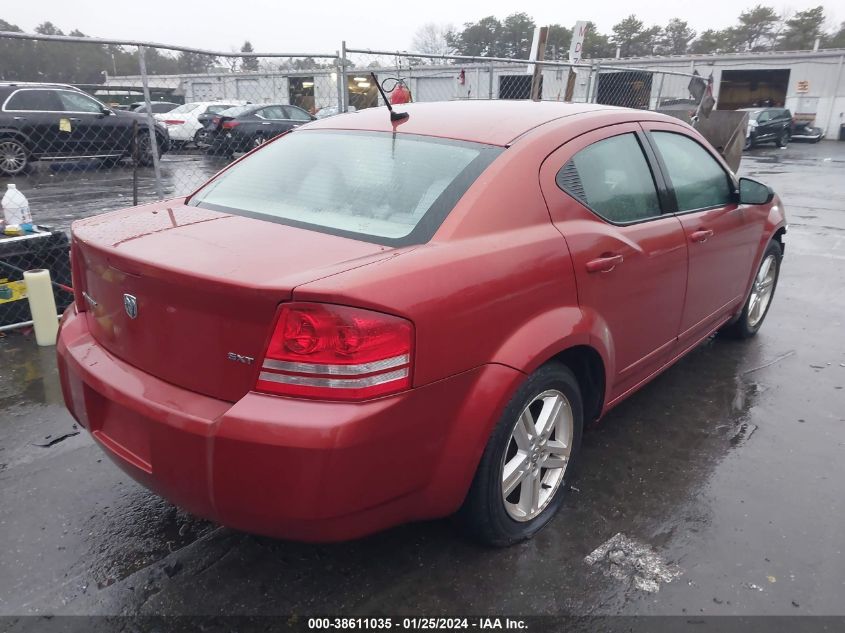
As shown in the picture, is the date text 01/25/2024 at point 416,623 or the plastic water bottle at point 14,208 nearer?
the date text 01/25/2024 at point 416,623

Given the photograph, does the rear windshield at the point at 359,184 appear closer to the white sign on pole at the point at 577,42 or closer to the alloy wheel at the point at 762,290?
the alloy wheel at the point at 762,290

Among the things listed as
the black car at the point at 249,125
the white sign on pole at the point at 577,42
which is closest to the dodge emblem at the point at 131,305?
the white sign on pole at the point at 577,42

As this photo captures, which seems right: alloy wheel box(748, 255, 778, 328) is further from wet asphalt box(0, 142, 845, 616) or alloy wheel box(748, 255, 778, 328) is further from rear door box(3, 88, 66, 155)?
rear door box(3, 88, 66, 155)

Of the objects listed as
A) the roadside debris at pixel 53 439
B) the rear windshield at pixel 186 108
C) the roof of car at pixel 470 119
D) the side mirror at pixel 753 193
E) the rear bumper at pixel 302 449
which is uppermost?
the roof of car at pixel 470 119

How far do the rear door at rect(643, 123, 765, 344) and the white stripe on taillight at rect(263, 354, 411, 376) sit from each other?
2.09 meters

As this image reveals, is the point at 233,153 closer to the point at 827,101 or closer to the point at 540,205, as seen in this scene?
the point at 540,205

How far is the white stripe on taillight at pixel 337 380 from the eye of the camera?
5.95 ft

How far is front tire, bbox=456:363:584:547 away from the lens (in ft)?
7.38

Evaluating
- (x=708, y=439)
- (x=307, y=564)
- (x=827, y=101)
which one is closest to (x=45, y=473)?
(x=307, y=564)

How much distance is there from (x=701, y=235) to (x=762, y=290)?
1.79m

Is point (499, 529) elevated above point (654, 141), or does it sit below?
below

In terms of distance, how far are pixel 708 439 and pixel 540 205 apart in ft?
5.72

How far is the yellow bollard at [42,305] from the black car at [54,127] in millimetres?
8791

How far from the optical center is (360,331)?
1.80 meters
